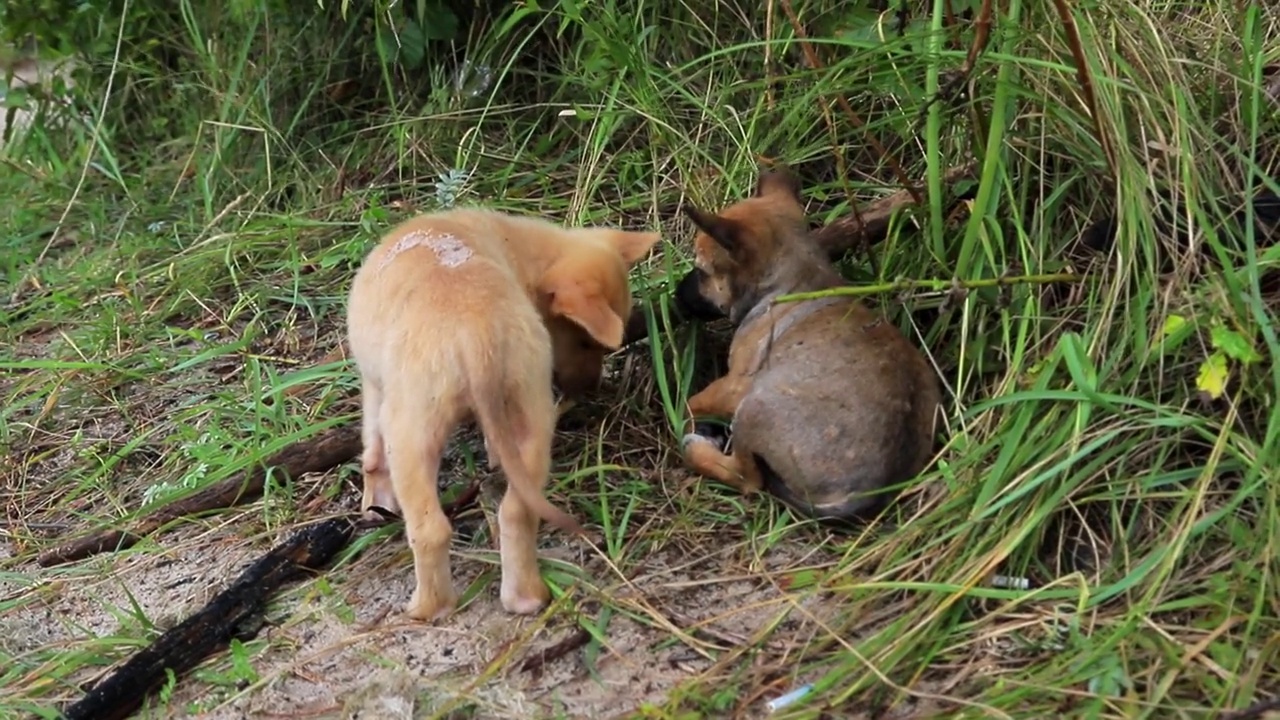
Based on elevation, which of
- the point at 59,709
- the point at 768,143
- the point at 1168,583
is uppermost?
the point at 768,143

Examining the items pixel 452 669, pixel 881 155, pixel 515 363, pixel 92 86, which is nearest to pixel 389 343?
pixel 515 363

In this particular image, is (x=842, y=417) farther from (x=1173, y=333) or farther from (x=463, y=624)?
(x=463, y=624)

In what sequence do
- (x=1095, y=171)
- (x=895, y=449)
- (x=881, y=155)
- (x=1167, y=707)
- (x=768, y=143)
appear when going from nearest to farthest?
(x=1167, y=707), (x=895, y=449), (x=1095, y=171), (x=881, y=155), (x=768, y=143)

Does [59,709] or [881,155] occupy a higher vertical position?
[881,155]

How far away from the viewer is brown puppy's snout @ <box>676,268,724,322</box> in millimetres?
4027

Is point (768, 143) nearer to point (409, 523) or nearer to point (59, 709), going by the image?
point (409, 523)

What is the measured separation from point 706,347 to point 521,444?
1.20 metres

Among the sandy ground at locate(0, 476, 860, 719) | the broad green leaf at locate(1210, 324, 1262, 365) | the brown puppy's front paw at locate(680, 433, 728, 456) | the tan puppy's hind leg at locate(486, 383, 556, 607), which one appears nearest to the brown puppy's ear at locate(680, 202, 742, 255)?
the brown puppy's front paw at locate(680, 433, 728, 456)

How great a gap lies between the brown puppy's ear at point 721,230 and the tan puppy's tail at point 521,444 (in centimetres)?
86

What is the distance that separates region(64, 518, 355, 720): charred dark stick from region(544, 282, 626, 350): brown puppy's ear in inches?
34.2

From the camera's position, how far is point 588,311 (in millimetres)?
3596

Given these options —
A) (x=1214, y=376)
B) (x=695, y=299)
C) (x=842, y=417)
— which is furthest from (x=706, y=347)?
(x=1214, y=376)

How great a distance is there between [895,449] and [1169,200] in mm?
1014

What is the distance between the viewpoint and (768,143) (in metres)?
4.52
